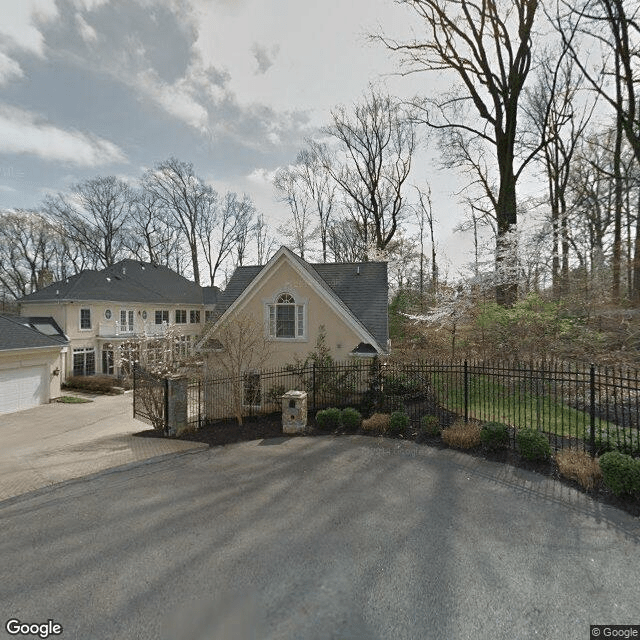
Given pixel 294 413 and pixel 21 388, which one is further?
pixel 21 388

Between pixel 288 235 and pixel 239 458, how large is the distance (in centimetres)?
2861

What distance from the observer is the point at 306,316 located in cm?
1228

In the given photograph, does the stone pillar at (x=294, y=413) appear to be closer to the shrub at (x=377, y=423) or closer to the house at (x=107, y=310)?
the shrub at (x=377, y=423)

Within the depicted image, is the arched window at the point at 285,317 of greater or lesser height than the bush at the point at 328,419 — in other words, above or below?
above

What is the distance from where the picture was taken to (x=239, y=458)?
754 cm

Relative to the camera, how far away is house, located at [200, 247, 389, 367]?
11844 mm

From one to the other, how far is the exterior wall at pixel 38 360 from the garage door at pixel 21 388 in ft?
0.84

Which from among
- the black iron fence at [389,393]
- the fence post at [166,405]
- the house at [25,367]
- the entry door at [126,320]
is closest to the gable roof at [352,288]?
the black iron fence at [389,393]

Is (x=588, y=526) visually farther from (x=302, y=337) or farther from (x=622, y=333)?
(x=622, y=333)

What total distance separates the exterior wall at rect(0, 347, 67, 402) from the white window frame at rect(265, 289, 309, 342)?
525 inches

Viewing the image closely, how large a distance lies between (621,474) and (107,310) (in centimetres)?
2953

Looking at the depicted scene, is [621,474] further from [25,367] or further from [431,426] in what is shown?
[25,367]

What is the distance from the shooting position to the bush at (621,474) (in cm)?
515

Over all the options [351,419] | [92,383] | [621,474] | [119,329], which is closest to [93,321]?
[119,329]
